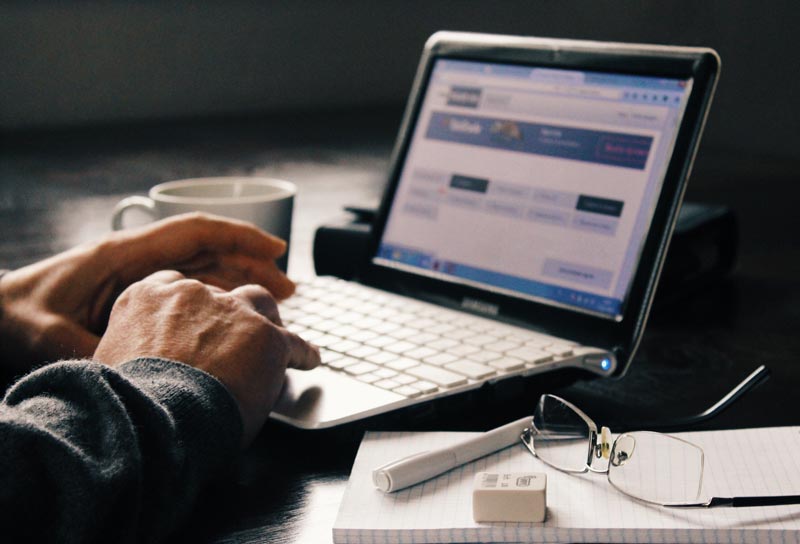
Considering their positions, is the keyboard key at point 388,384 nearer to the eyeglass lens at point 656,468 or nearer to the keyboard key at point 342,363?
the keyboard key at point 342,363

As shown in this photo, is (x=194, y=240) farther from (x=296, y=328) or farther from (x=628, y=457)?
(x=628, y=457)

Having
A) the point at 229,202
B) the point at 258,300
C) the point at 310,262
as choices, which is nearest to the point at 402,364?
the point at 258,300

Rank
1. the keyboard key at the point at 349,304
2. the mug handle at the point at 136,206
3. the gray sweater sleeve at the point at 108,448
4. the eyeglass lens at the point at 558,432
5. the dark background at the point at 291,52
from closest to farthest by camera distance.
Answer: the gray sweater sleeve at the point at 108,448 < the eyeglass lens at the point at 558,432 < the keyboard key at the point at 349,304 < the mug handle at the point at 136,206 < the dark background at the point at 291,52

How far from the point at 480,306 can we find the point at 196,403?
38cm

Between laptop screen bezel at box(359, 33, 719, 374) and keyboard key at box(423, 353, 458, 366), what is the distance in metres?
0.12

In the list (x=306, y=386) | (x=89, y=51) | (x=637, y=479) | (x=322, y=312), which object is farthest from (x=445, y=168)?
(x=89, y=51)

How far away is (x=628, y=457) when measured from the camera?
22.9 inches

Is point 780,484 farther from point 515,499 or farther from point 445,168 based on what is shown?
point 445,168

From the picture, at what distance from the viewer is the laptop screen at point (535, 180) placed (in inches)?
33.0

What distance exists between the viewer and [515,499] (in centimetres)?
52

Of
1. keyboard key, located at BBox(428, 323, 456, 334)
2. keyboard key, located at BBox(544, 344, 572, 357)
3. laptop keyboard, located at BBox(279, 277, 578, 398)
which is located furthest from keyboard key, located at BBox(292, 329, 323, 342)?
keyboard key, located at BBox(544, 344, 572, 357)

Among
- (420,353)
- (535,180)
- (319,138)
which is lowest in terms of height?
(319,138)

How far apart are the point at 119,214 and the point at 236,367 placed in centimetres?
47

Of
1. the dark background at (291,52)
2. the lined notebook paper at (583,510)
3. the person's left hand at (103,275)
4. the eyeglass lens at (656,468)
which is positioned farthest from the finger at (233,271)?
the dark background at (291,52)
